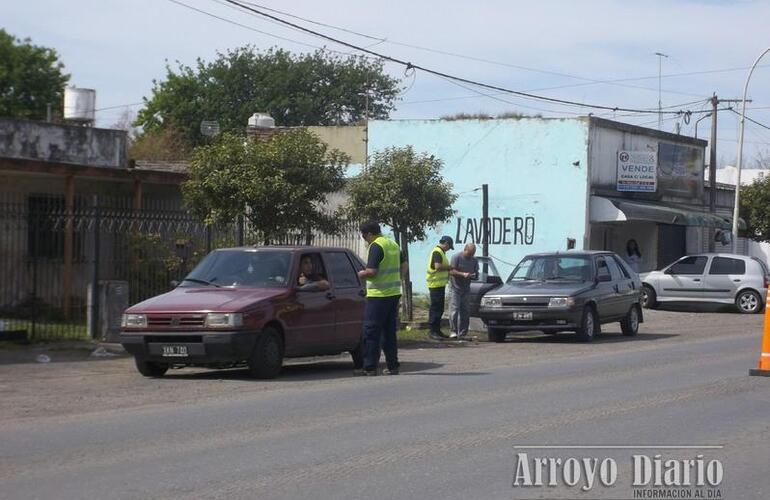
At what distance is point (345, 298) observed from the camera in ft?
52.0

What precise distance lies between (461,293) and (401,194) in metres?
3.51

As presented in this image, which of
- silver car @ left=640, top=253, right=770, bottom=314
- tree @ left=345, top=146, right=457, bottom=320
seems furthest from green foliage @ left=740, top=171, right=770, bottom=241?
tree @ left=345, top=146, right=457, bottom=320

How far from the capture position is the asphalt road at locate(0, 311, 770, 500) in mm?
7969

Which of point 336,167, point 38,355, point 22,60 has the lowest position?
point 38,355

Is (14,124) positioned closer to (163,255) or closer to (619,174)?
(163,255)

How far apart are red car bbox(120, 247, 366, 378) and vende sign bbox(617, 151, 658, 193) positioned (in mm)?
20934

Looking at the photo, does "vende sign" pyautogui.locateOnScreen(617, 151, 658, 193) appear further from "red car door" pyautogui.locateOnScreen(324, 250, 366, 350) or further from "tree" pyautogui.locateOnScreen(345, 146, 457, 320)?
"red car door" pyautogui.locateOnScreen(324, 250, 366, 350)

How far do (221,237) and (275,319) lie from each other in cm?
778

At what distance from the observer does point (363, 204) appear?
24.0 metres

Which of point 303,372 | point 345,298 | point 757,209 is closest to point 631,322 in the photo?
point 345,298

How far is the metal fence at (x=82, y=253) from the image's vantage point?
758 inches

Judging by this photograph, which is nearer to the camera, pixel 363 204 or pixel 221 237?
pixel 221 237

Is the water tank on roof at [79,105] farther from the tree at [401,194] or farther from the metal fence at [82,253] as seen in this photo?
the tree at [401,194]

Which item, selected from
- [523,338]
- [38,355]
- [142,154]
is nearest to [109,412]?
[38,355]
